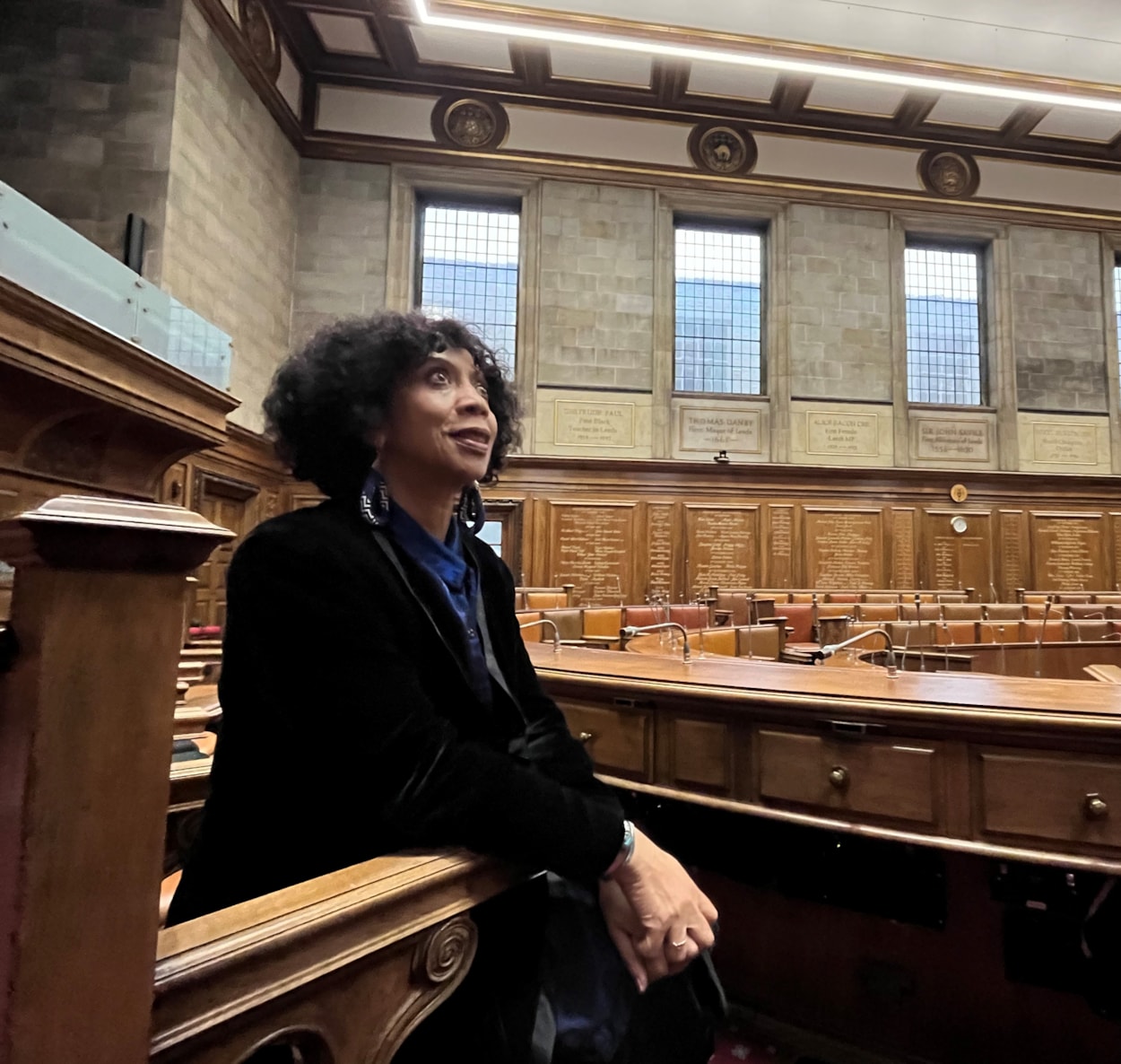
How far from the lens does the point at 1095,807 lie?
1640mm

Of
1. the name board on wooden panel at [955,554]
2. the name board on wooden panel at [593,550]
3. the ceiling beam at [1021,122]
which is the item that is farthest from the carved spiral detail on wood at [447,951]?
the ceiling beam at [1021,122]

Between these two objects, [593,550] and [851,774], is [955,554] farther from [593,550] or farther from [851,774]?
[851,774]

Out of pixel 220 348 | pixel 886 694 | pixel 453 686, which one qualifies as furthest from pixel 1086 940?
pixel 220 348

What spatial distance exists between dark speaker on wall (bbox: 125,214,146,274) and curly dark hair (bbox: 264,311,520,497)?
22.1 ft

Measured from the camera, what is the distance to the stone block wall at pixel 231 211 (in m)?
7.22

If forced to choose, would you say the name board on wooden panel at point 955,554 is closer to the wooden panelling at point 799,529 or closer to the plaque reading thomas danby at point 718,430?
the wooden panelling at point 799,529

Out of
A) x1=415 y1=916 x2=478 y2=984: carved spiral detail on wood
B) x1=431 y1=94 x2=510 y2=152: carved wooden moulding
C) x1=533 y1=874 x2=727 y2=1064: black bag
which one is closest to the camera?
x1=415 y1=916 x2=478 y2=984: carved spiral detail on wood

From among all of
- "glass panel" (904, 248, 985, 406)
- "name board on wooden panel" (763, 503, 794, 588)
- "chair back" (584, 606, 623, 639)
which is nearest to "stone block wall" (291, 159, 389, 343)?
"name board on wooden panel" (763, 503, 794, 588)

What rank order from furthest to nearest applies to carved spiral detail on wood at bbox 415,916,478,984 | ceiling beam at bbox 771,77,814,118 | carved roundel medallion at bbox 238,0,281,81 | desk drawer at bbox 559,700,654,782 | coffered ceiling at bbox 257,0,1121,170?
ceiling beam at bbox 771,77,814,118 < coffered ceiling at bbox 257,0,1121,170 < carved roundel medallion at bbox 238,0,281,81 < desk drawer at bbox 559,700,654,782 < carved spiral detail on wood at bbox 415,916,478,984

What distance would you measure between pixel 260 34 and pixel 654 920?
10722mm

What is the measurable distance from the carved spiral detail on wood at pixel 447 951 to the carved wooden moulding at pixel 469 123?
37.5 feet

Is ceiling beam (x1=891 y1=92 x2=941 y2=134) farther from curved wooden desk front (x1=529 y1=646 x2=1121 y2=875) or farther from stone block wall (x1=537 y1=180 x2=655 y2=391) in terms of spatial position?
curved wooden desk front (x1=529 y1=646 x2=1121 y2=875)

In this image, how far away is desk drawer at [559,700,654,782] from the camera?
224cm

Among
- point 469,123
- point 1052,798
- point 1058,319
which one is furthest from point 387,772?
point 1058,319
